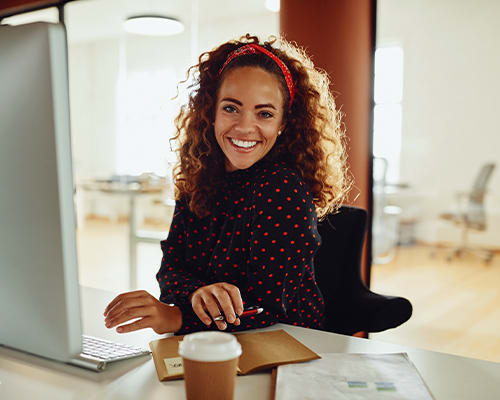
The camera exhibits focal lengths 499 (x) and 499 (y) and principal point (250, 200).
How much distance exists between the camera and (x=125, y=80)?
7.74 metres

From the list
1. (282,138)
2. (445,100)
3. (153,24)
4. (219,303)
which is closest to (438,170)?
(445,100)

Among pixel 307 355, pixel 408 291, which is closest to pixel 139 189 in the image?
pixel 408 291

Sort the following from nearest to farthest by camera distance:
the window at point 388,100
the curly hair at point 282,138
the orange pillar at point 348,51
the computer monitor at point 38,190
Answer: the computer monitor at point 38,190 → the curly hair at point 282,138 → the orange pillar at point 348,51 → the window at point 388,100

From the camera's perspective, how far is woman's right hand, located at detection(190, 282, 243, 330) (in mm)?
908

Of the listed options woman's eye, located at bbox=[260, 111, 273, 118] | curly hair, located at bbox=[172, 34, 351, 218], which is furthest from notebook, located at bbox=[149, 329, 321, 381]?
woman's eye, located at bbox=[260, 111, 273, 118]

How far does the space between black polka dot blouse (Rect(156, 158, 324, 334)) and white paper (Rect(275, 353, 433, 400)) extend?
26 cm

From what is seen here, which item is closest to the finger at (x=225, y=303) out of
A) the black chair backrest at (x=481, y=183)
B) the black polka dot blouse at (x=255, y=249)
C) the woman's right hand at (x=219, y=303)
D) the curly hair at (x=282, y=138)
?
the woman's right hand at (x=219, y=303)

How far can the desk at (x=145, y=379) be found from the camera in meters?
0.72

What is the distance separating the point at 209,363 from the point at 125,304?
1.51ft

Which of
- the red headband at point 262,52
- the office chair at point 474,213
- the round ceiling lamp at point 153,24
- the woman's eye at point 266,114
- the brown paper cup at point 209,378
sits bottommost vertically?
the office chair at point 474,213

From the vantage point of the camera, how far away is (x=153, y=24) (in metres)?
→ 5.43

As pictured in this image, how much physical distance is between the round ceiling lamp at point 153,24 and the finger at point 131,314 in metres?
4.84

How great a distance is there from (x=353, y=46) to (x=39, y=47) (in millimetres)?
2106

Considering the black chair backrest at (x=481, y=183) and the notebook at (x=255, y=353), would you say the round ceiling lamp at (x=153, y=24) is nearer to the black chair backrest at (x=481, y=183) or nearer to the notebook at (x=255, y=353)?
the black chair backrest at (x=481, y=183)
